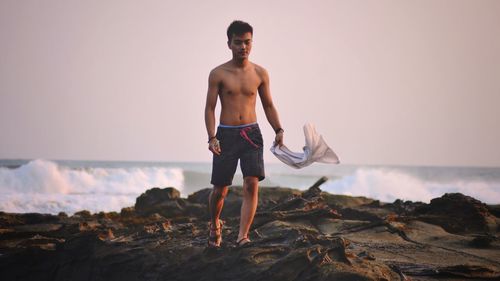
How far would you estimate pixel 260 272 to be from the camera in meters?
4.55

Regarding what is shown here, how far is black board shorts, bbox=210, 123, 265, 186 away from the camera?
5.10 meters

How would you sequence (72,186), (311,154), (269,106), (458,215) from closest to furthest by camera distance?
(311,154) < (269,106) < (458,215) < (72,186)

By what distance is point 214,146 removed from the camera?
503 cm

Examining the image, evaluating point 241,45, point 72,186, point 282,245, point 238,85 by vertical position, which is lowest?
point 72,186

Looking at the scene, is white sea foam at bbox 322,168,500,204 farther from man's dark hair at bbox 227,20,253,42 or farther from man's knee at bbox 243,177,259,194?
man's dark hair at bbox 227,20,253,42

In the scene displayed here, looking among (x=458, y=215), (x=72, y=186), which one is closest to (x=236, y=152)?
(x=458, y=215)

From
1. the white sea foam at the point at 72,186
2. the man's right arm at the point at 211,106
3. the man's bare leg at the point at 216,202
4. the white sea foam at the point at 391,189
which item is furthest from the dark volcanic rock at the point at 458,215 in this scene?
the white sea foam at the point at 391,189

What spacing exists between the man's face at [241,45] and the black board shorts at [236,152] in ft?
2.36

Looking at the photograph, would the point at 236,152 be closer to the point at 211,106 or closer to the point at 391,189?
the point at 211,106

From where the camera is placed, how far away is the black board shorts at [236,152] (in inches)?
201

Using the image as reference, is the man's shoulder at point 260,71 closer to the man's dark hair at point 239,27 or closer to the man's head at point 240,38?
the man's head at point 240,38

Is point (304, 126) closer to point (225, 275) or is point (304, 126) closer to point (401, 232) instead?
point (225, 275)

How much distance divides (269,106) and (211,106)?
69 cm

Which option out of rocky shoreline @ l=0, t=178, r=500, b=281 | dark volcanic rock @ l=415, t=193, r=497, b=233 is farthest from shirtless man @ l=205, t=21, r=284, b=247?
dark volcanic rock @ l=415, t=193, r=497, b=233
